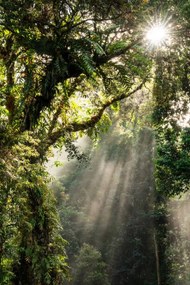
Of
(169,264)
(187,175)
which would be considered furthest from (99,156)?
(187,175)

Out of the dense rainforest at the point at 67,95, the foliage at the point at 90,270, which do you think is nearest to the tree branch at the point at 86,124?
the dense rainforest at the point at 67,95

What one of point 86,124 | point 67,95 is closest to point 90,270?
point 86,124

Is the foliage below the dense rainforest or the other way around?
the other way around

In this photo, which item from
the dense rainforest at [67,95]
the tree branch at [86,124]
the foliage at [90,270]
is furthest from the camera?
the foliage at [90,270]

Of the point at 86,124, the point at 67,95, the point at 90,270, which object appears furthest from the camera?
the point at 90,270

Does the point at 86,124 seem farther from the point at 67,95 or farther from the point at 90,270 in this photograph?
the point at 90,270

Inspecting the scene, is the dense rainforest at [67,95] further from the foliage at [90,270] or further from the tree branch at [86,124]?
the foliage at [90,270]

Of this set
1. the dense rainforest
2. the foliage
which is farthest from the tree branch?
the foliage

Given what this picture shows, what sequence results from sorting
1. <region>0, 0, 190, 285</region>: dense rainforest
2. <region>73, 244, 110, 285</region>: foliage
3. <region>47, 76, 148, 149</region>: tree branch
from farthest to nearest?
<region>73, 244, 110, 285</region>: foliage, <region>47, 76, 148, 149</region>: tree branch, <region>0, 0, 190, 285</region>: dense rainforest

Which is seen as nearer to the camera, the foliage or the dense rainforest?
the dense rainforest

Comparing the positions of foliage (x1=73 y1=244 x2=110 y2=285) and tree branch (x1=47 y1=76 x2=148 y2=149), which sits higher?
foliage (x1=73 y1=244 x2=110 y2=285)

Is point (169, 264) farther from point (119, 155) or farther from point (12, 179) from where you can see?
point (12, 179)

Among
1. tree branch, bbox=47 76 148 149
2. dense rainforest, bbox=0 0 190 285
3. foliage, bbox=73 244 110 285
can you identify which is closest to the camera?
dense rainforest, bbox=0 0 190 285

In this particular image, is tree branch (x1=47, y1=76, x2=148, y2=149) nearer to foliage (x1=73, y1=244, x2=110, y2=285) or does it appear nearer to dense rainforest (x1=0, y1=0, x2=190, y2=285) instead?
dense rainforest (x1=0, y1=0, x2=190, y2=285)
